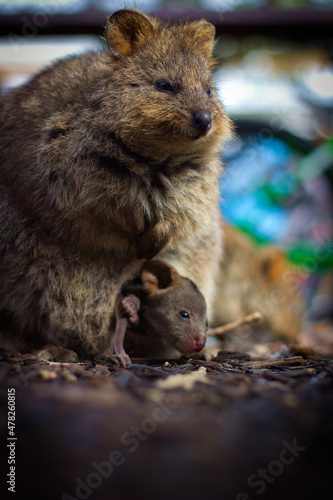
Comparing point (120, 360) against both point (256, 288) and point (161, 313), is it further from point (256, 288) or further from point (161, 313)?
point (256, 288)

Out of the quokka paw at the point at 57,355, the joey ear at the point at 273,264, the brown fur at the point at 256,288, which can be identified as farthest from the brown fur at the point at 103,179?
the joey ear at the point at 273,264

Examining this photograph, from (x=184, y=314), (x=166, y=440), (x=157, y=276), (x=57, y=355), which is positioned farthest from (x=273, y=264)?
(x=166, y=440)

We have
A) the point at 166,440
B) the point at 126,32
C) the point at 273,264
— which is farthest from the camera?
the point at 273,264

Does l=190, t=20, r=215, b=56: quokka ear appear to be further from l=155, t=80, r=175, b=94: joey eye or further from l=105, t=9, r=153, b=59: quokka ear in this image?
l=155, t=80, r=175, b=94: joey eye

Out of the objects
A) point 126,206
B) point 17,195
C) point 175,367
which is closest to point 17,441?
point 175,367

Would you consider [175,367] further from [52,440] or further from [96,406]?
[52,440]

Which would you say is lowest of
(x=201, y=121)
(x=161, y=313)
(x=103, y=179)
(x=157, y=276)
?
(x=161, y=313)

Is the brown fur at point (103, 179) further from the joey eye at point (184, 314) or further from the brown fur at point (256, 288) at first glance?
the brown fur at point (256, 288)
